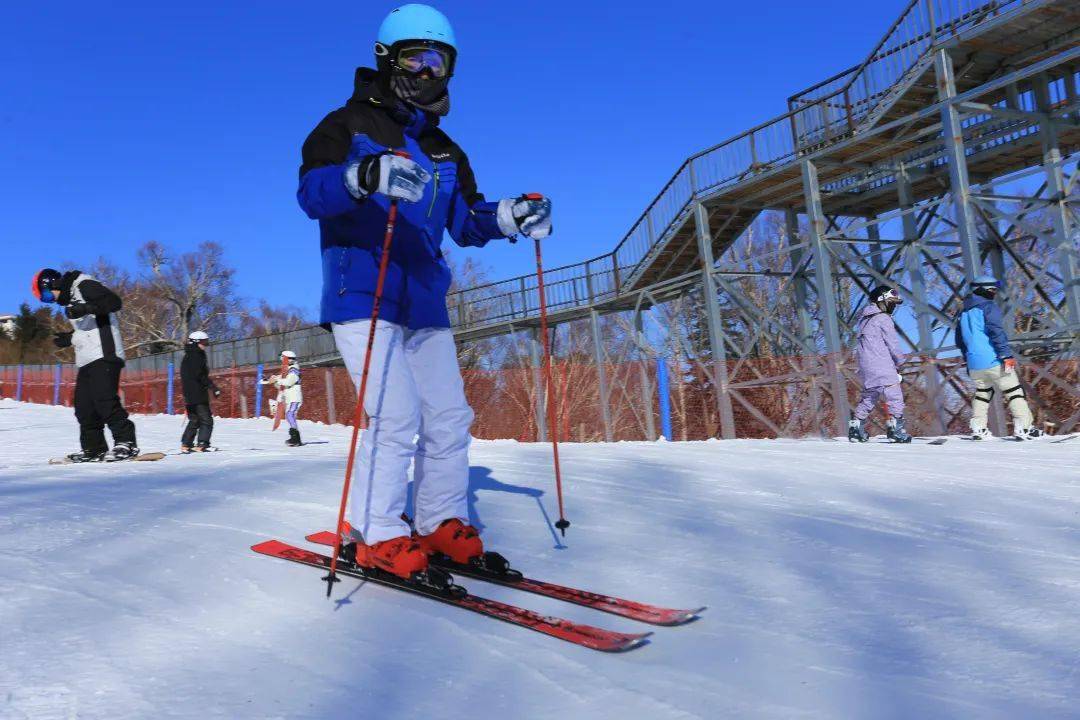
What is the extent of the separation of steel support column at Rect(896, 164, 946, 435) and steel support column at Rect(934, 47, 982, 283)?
4.31 feet

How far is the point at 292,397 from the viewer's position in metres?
11.4

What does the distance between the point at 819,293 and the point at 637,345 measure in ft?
18.7

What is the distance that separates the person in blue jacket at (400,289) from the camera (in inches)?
106

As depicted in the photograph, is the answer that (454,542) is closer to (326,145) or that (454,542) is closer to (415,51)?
(326,145)

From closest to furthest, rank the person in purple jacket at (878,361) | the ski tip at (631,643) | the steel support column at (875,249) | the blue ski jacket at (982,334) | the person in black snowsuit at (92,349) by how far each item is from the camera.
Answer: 1. the ski tip at (631,643)
2. the person in black snowsuit at (92,349)
3. the blue ski jacket at (982,334)
4. the person in purple jacket at (878,361)
5. the steel support column at (875,249)

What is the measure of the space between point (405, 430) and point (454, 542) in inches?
16.7

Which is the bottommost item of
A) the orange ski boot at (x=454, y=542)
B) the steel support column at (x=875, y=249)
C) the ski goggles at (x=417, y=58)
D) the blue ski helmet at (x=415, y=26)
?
the orange ski boot at (x=454, y=542)

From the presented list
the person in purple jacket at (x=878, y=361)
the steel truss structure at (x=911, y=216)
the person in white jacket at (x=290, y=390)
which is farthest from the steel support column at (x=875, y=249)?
the person in white jacket at (x=290, y=390)

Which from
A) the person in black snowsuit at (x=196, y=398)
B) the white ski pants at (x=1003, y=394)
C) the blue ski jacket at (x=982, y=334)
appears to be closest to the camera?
the white ski pants at (x=1003, y=394)

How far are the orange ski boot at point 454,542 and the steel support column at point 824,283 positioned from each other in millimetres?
10064

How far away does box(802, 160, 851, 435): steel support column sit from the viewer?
11.9 meters

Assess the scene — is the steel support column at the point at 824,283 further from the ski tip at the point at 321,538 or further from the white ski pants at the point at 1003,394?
the ski tip at the point at 321,538

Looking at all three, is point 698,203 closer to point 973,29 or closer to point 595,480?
point 973,29

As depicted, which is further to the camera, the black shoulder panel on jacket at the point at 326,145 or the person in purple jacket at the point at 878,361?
the person in purple jacket at the point at 878,361
